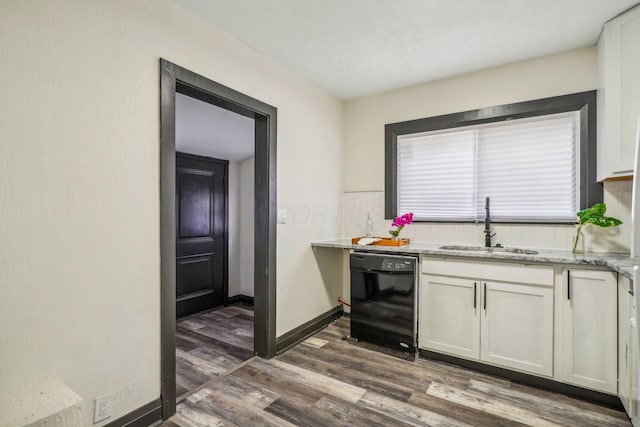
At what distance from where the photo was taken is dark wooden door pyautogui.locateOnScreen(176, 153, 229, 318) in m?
3.57

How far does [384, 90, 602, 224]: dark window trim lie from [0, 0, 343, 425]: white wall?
6.51 ft

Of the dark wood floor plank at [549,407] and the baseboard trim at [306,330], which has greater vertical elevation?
the baseboard trim at [306,330]

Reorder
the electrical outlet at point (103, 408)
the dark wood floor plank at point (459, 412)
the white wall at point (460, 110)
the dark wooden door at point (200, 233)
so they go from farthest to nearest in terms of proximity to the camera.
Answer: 1. the dark wooden door at point (200, 233)
2. the white wall at point (460, 110)
3. the dark wood floor plank at point (459, 412)
4. the electrical outlet at point (103, 408)

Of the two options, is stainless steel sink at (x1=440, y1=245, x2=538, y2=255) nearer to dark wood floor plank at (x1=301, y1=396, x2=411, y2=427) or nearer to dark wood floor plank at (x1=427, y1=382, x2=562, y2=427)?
dark wood floor plank at (x1=427, y1=382, x2=562, y2=427)

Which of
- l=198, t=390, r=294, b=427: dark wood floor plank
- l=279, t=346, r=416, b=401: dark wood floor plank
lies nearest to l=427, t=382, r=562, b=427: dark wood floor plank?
l=279, t=346, r=416, b=401: dark wood floor plank

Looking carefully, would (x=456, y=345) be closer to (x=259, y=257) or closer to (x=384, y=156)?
(x=259, y=257)

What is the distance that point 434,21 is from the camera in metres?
2.11

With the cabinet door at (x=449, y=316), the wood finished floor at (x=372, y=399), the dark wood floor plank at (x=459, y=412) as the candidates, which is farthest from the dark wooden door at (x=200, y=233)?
the dark wood floor plank at (x=459, y=412)

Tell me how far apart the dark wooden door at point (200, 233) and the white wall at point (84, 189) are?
6.07 ft

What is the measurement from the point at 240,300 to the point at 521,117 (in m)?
3.83

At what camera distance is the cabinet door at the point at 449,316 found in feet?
7.79

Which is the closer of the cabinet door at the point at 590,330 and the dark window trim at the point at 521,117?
the cabinet door at the point at 590,330

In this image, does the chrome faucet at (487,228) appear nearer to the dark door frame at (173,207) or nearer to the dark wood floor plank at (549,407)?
the dark wood floor plank at (549,407)

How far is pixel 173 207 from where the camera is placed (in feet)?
6.17
